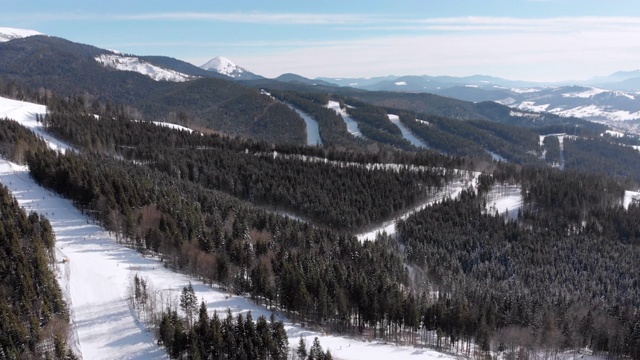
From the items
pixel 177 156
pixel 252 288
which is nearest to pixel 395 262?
pixel 252 288

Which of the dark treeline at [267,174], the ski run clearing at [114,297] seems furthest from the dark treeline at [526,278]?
the dark treeline at [267,174]

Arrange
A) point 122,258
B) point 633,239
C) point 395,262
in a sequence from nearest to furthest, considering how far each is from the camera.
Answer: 1. point 122,258
2. point 395,262
3. point 633,239

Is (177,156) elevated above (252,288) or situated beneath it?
elevated above

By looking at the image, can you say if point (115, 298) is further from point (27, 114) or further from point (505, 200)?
point (27, 114)

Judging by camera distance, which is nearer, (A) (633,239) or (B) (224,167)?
(A) (633,239)

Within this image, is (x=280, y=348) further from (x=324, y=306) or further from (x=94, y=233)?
(x=94, y=233)

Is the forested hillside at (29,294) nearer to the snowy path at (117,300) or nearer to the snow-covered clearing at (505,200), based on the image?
the snowy path at (117,300)

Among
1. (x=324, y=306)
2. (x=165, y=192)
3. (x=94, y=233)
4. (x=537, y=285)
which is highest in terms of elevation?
(x=165, y=192)
